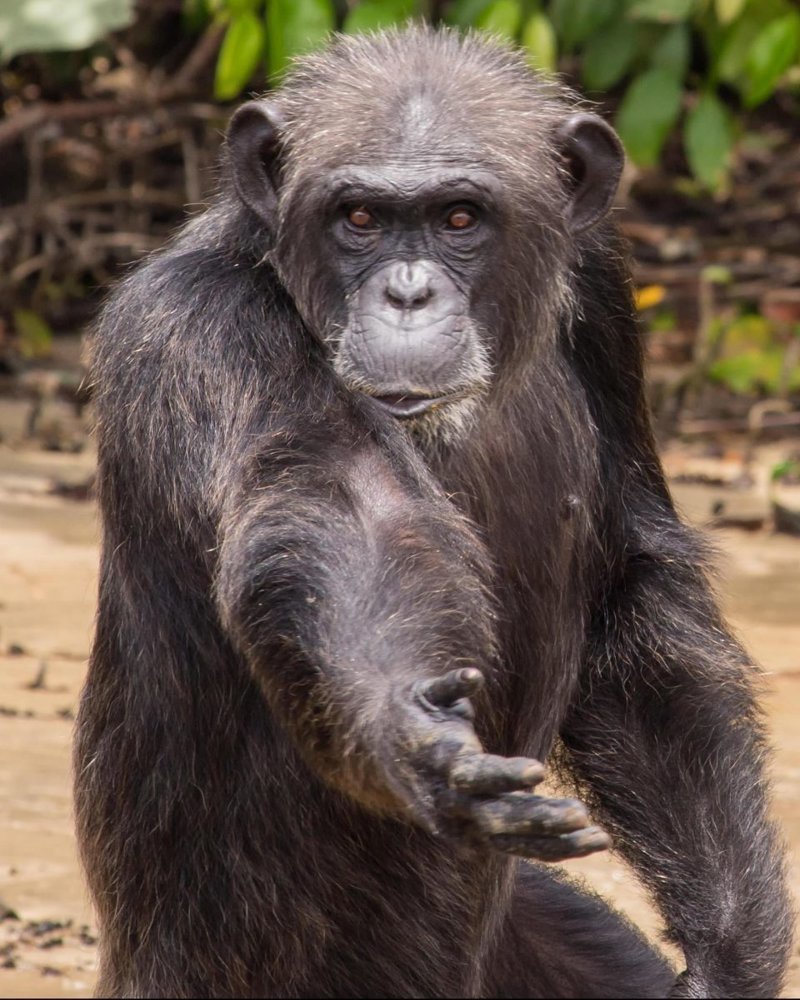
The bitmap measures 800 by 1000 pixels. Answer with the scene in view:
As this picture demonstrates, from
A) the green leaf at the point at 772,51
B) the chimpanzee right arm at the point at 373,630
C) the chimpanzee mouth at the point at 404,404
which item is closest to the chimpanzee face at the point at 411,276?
the chimpanzee mouth at the point at 404,404

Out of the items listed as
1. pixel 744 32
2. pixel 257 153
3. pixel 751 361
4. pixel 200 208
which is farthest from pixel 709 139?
pixel 257 153

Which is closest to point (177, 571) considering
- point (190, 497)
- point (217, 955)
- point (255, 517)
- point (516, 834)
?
point (190, 497)

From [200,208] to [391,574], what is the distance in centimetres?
342

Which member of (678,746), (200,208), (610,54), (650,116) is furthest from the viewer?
(610,54)

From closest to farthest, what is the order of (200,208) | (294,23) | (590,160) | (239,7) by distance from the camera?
(590,160) < (200,208) < (294,23) < (239,7)

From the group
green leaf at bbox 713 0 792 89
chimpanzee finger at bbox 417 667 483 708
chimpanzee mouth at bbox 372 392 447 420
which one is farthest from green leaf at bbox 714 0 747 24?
chimpanzee finger at bbox 417 667 483 708

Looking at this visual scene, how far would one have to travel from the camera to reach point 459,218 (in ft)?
13.1

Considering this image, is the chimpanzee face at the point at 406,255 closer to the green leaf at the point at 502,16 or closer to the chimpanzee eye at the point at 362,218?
the chimpanzee eye at the point at 362,218

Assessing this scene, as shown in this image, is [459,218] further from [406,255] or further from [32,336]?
[32,336]

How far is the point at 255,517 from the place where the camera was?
135 inches

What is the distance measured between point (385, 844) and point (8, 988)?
1208 millimetres

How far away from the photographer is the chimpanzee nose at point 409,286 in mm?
3797

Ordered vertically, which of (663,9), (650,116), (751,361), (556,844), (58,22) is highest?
(663,9)

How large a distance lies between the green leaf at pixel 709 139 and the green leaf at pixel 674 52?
27 centimetres
